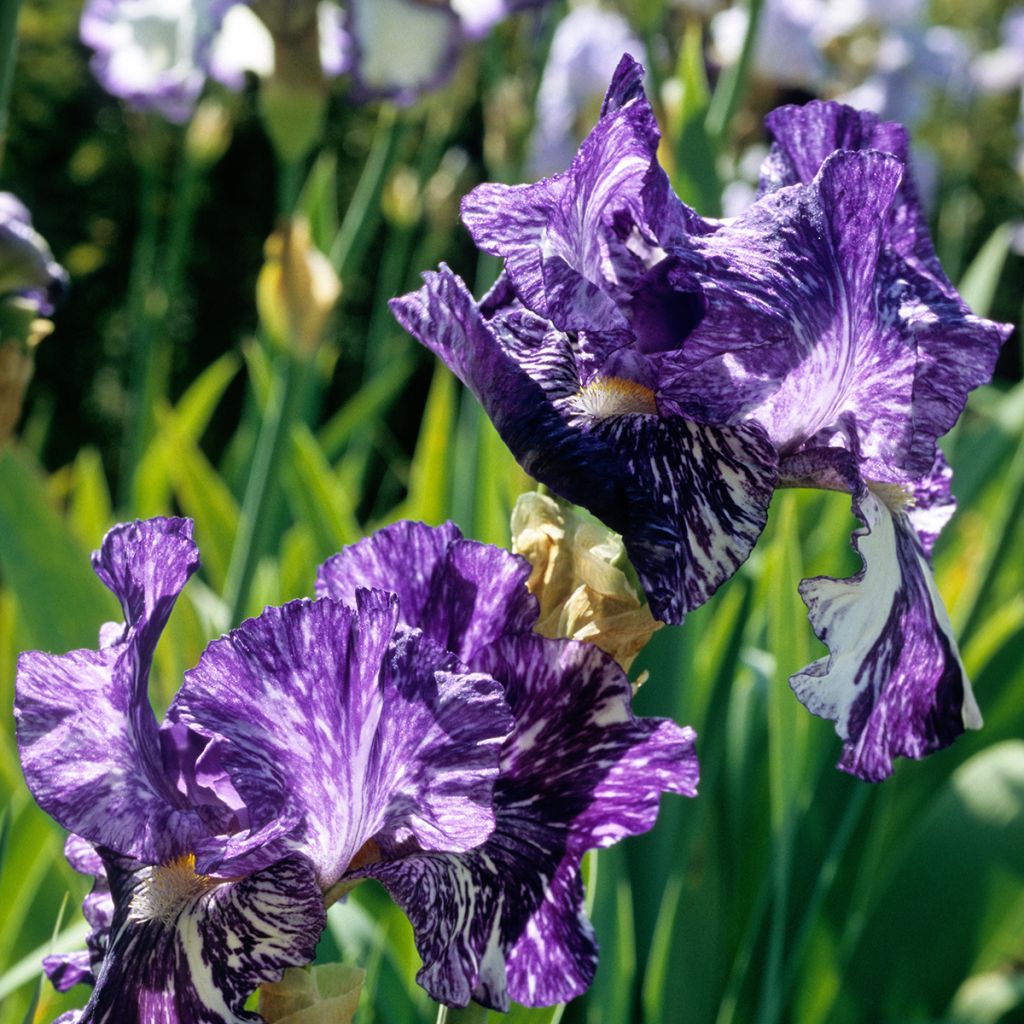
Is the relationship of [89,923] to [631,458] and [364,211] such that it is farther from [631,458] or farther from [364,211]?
[364,211]

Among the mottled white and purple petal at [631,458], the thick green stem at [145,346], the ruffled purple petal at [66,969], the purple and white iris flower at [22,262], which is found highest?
the mottled white and purple petal at [631,458]

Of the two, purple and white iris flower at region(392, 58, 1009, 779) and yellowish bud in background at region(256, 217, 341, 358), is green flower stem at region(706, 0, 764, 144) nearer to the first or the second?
yellowish bud in background at region(256, 217, 341, 358)

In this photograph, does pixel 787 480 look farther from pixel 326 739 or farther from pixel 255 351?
pixel 255 351

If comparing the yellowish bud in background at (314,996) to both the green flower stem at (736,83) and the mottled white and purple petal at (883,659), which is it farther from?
the green flower stem at (736,83)

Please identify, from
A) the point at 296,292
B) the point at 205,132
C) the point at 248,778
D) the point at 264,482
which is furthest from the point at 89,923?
the point at 205,132

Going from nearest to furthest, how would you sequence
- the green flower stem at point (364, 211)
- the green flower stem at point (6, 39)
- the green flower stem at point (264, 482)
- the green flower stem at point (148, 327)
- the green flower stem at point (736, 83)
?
1. the green flower stem at point (6, 39)
2. the green flower stem at point (264, 482)
3. the green flower stem at point (736, 83)
4. the green flower stem at point (364, 211)
5. the green flower stem at point (148, 327)

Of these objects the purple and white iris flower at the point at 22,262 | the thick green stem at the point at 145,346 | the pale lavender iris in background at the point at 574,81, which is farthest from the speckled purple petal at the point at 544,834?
the pale lavender iris in background at the point at 574,81

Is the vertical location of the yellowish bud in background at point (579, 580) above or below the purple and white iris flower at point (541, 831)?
above
